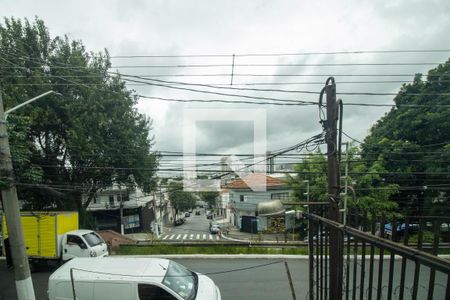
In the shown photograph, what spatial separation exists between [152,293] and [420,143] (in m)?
19.8

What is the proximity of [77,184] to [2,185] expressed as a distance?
1269cm

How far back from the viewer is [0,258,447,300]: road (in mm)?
8964

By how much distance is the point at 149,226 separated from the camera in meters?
41.9

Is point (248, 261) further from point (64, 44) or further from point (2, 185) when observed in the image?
point (64, 44)

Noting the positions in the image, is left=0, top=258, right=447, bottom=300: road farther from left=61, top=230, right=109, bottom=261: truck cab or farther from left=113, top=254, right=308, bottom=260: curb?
left=61, top=230, right=109, bottom=261: truck cab

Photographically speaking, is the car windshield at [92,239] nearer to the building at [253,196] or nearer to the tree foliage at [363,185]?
the tree foliage at [363,185]

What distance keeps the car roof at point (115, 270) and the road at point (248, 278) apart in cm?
278

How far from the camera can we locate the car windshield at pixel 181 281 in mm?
6574

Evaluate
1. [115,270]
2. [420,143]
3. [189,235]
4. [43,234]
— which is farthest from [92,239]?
[189,235]

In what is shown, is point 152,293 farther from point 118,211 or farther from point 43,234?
point 118,211

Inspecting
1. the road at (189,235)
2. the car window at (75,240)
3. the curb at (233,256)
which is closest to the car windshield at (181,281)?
the curb at (233,256)

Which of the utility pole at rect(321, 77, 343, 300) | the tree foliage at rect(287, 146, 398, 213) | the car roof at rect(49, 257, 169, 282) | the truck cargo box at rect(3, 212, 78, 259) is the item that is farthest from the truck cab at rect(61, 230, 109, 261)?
the tree foliage at rect(287, 146, 398, 213)

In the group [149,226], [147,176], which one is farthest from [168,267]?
[149,226]

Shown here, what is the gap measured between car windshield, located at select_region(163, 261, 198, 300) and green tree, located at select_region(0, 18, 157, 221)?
29.6 ft
